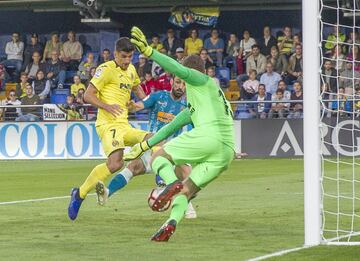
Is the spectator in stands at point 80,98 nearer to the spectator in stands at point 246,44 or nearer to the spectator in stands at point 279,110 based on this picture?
the spectator in stands at point 246,44

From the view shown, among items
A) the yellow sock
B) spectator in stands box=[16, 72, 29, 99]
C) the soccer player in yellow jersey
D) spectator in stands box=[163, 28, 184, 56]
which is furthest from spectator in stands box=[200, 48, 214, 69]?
the yellow sock

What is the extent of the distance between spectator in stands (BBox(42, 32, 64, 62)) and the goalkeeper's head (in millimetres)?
18236

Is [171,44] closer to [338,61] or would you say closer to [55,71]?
[55,71]

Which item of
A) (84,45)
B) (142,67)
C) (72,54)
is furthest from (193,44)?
(84,45)

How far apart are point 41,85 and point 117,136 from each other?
1795cm

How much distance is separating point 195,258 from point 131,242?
1318 millimetres

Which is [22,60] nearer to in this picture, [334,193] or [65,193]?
[65,193]

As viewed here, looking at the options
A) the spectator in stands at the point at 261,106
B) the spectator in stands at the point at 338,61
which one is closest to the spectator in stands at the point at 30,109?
the spectator in stands at the point at 261,106

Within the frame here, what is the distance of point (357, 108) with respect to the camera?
2384 centimetres

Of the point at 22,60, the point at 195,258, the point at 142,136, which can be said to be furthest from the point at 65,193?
the point at 22,60

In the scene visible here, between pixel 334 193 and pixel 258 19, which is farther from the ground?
pixel 258 19

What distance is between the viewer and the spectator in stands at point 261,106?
87.1 ft

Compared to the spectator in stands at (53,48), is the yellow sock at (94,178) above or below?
below

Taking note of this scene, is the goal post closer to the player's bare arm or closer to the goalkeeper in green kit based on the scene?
the goalkeeper in green kit
